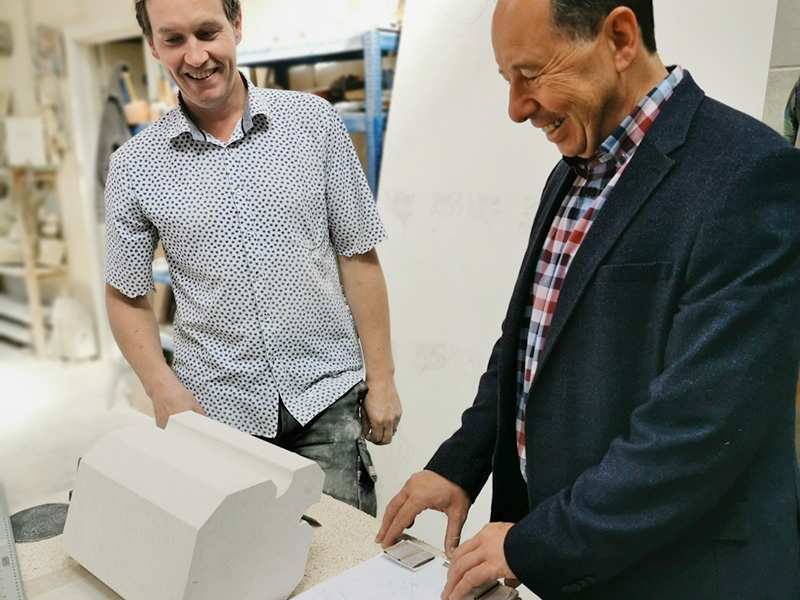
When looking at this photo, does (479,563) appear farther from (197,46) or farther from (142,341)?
(197,46)

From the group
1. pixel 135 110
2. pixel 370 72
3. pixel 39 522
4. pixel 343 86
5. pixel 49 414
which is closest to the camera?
pixel 39 522

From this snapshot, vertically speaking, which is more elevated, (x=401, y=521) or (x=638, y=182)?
(x=638, y=182)

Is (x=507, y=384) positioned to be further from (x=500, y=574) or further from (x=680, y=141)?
(x=680, y=141)

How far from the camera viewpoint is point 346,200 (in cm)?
151

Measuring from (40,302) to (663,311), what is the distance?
16.4 feet

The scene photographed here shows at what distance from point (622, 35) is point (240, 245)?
849 millimetres

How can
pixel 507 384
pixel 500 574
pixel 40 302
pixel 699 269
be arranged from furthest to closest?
pixel 40 302
pixel 507 384
pixel 500 574
pixel 699 269

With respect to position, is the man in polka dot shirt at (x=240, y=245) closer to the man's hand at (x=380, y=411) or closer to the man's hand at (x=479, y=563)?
the man's hand at (x=380, y=411)

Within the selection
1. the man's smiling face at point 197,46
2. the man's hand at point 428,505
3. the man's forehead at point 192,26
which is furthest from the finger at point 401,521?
the man's forehead at point 192,26

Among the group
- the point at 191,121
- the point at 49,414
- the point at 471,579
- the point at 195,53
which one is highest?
the point at 195,53

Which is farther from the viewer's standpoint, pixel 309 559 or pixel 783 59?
pixel 783 59

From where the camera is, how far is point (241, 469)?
3.19ft

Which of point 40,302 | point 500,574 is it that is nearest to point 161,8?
point 500,574

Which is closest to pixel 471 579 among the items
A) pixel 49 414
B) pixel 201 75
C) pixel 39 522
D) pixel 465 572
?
pixel 465 572
